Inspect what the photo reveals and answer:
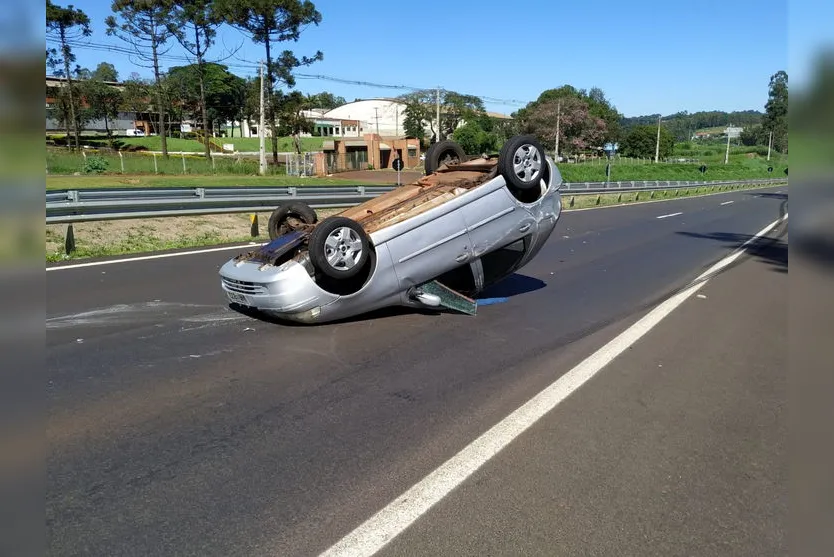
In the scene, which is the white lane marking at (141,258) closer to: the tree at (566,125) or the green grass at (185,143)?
the green grass at (185,143)

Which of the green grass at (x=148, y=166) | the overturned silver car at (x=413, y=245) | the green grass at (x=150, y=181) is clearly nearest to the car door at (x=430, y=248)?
the overturned silver car at (x=413, y=245)

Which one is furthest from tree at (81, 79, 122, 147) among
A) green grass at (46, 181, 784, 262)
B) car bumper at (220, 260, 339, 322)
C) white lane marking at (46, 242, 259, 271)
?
car bumper at (220, 260, 339, 322)

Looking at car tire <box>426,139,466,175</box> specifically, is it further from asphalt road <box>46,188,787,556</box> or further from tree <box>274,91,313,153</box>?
tree <box>274,91,313,153</box>

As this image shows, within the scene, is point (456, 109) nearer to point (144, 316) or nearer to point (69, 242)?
point (69, 242)

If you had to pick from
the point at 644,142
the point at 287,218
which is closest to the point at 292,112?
the point at 287,218

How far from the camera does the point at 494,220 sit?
25.0ft

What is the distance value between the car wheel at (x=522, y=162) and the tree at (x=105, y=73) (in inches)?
2814

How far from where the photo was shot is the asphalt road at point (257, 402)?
135 inches

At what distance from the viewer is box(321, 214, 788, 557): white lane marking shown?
10.6 ft

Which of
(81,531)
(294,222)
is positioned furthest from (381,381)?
(294,222)

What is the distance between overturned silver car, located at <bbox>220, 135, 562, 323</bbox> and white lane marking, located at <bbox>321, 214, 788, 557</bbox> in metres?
1.85
